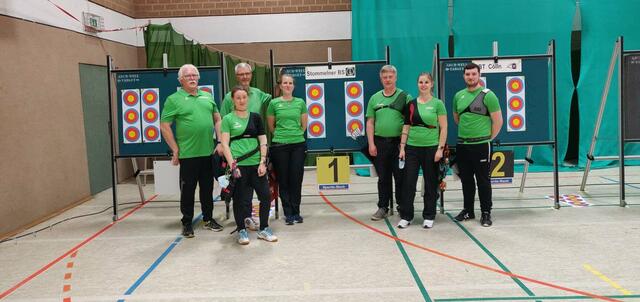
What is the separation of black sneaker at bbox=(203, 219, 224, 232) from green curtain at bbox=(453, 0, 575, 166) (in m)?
4.84

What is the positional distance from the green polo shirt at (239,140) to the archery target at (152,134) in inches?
60.0

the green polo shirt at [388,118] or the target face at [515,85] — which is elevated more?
the target face at [515,85]

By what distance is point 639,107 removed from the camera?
207 inches

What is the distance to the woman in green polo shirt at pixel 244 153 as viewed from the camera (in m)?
4.10

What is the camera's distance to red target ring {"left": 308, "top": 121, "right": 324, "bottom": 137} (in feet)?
17.2

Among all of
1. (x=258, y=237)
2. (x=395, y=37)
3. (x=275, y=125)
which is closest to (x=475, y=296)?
(x=258, y=237)

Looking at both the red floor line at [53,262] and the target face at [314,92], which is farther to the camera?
the target face at [314,92]

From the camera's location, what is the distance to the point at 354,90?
5.21 metres

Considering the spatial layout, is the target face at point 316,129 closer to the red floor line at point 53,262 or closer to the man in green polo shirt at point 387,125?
the man in green polo shirt at point 387,125

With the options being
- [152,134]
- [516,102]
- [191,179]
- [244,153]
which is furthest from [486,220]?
[152,134]

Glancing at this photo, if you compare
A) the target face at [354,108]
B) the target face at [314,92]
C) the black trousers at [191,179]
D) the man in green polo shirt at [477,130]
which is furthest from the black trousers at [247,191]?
the man in green polo shirt at [477,130]

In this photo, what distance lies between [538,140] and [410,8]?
3.45m

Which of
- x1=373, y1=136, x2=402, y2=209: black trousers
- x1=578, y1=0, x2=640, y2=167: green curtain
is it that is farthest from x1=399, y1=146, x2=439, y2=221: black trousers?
x1=578, y1=0, x2=640, y2=167: green curtain

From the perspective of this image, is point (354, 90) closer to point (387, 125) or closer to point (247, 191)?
point (387, 125)
